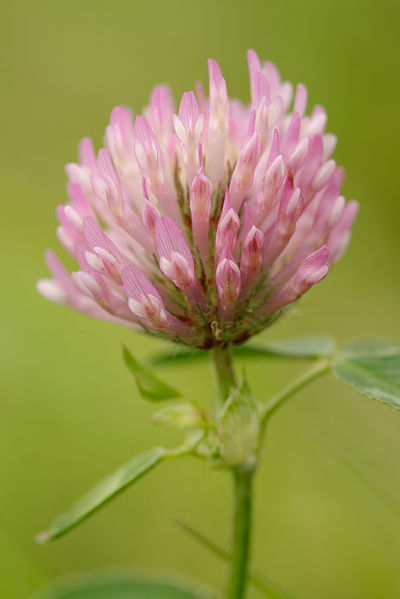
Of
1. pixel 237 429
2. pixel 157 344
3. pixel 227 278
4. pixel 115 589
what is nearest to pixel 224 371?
pixel 237 429

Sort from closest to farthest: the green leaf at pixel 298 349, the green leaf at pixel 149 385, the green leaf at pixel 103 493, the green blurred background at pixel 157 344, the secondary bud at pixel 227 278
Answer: the secondary bud at pixel 227 278 < the green leaf at pixel 103 493 < the green leaf at pixel 149 385 < the green leaf at pixel 298 349 < the green blurred background at pixel 157 344

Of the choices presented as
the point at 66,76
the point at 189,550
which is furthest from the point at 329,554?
the point at 66,76

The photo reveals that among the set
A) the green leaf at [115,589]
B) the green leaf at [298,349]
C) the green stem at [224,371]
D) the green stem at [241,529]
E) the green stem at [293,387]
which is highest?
the green stem at [224,371]

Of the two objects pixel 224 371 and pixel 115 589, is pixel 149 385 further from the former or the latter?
pixel 115 589

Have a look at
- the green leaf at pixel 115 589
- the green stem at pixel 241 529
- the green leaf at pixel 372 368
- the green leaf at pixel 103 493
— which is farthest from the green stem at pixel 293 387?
the green leaf at pixel 115 589

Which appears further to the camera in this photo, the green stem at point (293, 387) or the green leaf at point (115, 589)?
the green leaf at point (115, 589)

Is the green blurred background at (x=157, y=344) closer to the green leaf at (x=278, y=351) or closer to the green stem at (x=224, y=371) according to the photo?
the green leaf at (x=278, y=351)

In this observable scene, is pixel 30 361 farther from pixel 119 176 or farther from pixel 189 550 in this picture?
pixel 119 176

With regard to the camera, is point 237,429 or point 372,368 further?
point 372,368
